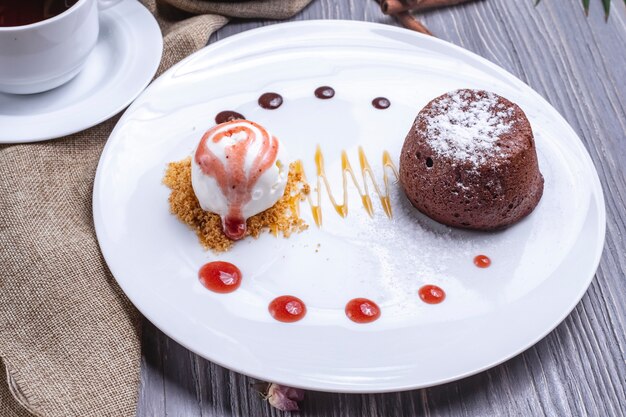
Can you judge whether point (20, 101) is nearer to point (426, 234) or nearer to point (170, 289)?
point (170, 289)

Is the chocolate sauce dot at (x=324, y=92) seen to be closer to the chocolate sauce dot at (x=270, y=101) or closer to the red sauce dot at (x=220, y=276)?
the chocolate sauce dot at (x=270, y=101)

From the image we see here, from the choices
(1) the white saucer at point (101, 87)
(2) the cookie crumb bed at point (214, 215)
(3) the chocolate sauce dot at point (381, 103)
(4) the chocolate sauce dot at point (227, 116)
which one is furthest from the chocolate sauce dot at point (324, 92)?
(1) the white saucer at point (101, 87)

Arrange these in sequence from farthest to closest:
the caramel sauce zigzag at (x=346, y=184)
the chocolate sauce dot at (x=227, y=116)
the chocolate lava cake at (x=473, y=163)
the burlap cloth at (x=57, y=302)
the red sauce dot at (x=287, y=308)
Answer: the chocolate sauce dot at (x=227, y=116)
the caramel sauce zigzag at (x=346, y=184)
the chocolate lava cake at (x=473, y=163)
the red sauce dot at (x=287, y=308)
the burlap cloth at (x=57, y=302)


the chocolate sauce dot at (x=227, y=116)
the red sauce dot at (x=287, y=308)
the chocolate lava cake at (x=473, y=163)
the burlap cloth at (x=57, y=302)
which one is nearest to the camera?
the burlap cloth at (x=57, y=302)

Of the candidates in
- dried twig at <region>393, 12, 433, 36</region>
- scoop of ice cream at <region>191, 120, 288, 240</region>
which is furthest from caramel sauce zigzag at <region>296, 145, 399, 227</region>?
dried twig at <region>393, 12, 433, 36</region>

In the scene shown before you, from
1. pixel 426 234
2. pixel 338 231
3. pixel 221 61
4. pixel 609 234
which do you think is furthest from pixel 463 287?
pixel 221 61

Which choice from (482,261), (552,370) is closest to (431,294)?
(482,261)

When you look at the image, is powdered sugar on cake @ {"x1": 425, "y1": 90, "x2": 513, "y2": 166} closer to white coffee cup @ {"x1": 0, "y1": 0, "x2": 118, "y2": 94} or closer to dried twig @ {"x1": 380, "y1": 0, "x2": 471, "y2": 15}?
dried twig @ {"x1": 380, "y1": 0, "x2": 471, "y2": 15}
